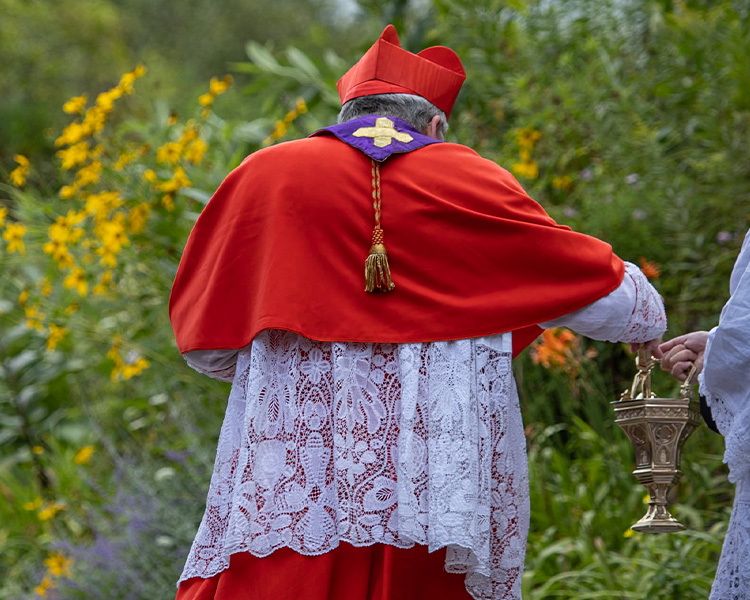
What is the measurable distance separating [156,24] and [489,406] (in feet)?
51.5

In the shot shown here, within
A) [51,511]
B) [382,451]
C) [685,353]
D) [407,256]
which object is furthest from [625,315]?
[51,511]

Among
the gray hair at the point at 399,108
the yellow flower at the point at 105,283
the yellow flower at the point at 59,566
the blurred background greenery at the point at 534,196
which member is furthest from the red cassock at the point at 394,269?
the yellow flower at the point at 59,566

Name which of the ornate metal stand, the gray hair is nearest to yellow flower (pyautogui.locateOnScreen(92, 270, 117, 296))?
the gray hair

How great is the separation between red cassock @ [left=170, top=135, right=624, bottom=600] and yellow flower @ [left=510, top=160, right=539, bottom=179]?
2.32 m

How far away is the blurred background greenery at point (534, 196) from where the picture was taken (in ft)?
12.9

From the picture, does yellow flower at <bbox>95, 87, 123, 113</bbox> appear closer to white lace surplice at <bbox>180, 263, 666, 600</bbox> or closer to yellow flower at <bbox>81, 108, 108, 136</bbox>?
yellow flower at <bbox>81, 108, 108, 136</bbox>

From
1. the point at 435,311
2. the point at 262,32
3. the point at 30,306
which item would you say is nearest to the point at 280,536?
the point at 435,311

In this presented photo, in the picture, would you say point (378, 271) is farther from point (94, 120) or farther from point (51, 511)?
point (51, 511)

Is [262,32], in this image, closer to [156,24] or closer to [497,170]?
[156,24]

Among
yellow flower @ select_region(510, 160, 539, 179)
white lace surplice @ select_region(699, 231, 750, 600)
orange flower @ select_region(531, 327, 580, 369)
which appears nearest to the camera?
white lace surplice @ select_region(699, 231, 750, 600)

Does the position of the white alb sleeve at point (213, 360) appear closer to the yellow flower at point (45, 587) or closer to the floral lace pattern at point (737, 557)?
the floral lace pattern at point (737, 557)

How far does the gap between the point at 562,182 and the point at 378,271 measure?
2869 millimetres

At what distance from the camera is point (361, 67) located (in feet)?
8.21

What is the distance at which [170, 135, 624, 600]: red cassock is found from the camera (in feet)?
7.20
